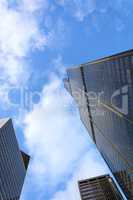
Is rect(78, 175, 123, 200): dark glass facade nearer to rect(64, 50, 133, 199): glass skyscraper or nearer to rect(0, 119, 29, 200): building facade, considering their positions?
rect(64, 50, 133, 199): glass skyscraper

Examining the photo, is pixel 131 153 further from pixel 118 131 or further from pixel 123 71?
pixel 123 71

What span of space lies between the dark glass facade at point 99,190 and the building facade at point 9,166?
5717cm

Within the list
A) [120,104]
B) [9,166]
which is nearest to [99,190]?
[9,166]

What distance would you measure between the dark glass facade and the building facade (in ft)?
188

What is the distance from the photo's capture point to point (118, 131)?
8681cm

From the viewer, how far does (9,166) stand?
97.8 m

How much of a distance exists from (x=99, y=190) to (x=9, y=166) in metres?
84.6

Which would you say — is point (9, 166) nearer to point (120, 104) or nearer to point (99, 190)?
point (120, 104)

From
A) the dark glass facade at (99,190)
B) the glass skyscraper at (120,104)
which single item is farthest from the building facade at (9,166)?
the dark glass facade at (99,190)

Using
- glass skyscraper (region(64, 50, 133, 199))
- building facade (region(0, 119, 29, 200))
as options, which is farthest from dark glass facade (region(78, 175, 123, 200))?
building facade (region(0, 119, 29, 200))

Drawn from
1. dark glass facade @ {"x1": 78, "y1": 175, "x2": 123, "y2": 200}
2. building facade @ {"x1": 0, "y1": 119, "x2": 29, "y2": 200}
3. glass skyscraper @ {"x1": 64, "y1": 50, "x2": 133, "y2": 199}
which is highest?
glass skyscraper @ {"x1": 64, "y1": 50, "x2": 133, "y2": 199}

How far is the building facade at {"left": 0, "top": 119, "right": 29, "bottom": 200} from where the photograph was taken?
85938 mm

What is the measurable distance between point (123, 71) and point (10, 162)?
198ft

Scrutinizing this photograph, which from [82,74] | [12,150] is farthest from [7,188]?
[82,74]
